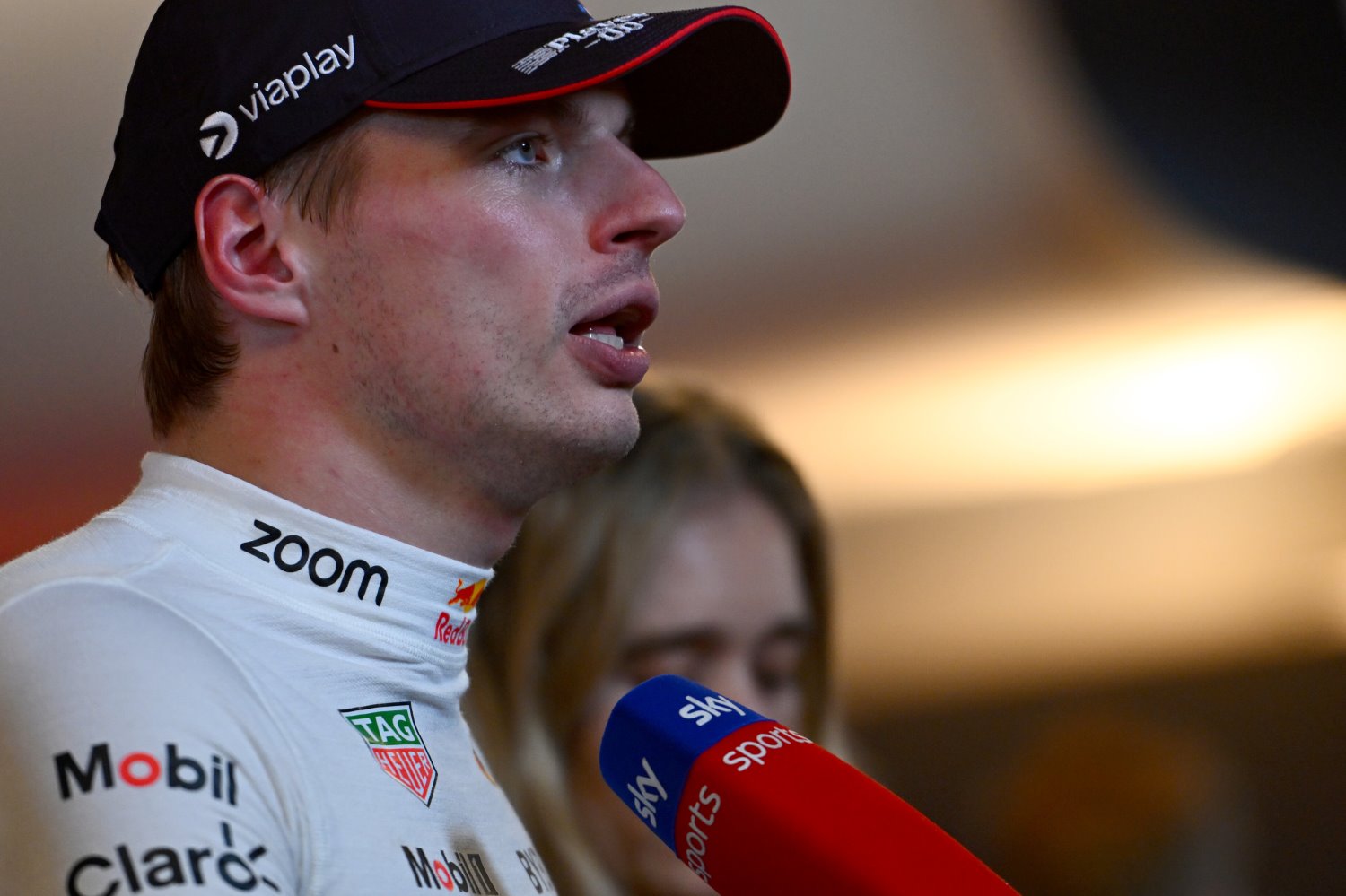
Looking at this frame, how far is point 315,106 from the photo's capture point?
77cm

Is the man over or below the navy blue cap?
below

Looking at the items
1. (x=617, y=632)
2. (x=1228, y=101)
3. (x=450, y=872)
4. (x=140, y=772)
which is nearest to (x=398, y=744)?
(x=450, y=872)

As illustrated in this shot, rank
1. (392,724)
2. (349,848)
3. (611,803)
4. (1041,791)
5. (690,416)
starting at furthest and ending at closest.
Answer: (1041,791), (690,416), (611,803), (392,724), (349,848)

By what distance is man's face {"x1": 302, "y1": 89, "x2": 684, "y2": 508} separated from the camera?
76 cm

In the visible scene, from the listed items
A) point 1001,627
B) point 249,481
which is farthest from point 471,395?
point 1001,627

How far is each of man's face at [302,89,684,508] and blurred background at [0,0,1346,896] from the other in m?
0.96

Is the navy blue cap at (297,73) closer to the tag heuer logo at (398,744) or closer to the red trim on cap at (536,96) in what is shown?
the red trim on cap at (536,96)

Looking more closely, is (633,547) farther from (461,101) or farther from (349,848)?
(349,848)

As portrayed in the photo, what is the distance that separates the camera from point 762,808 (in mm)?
568

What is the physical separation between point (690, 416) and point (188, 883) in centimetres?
115

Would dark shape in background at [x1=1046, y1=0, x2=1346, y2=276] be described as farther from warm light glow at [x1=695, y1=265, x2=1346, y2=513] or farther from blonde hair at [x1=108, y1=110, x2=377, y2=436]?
blonde hair at [x1=108, y1=110, x2=377, y2=436]

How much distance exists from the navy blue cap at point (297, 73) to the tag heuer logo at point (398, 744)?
1.08 feet

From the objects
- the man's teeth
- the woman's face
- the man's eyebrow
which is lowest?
the woman's face

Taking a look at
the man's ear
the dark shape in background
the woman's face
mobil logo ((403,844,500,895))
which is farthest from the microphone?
the dark shape in background
